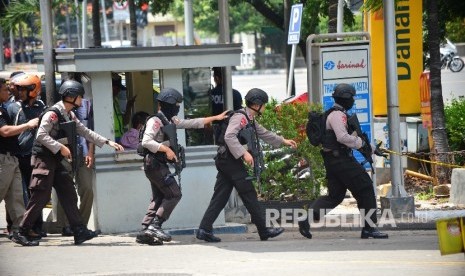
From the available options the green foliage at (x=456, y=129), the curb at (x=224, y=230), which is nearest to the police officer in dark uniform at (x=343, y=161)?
the curb at (x=224, y=230)

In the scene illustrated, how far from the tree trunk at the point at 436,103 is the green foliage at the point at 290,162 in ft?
8.59

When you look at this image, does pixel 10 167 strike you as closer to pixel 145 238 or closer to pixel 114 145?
pixel 114 145

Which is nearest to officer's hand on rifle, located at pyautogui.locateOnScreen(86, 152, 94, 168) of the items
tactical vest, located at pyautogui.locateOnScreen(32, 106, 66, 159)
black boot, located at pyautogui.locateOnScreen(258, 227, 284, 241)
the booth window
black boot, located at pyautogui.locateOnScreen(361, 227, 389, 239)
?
tactical vest, located at pyautogui.locateOnScreen(32, 106, 66, 159)

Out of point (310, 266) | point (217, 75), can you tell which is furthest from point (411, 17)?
point (310, 266)

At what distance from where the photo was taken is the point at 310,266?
33.8 feet

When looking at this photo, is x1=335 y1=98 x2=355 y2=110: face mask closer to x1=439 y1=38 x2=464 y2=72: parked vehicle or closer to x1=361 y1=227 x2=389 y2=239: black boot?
x1=361 y1=227 x2=389 y2=239: black boot

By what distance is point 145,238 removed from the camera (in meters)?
11.9

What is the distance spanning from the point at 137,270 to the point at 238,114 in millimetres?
2308

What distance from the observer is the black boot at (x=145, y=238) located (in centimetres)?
1187

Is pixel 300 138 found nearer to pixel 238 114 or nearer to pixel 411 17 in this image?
pixel 238 114

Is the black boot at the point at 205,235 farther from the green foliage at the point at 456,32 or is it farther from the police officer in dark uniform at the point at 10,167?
the green foliage at the point at 456,32

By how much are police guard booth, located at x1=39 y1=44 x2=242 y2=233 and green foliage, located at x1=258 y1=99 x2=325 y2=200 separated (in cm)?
87

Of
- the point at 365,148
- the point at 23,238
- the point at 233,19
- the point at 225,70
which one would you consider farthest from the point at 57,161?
the point at 233,19

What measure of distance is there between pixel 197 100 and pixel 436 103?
13.8 ft
